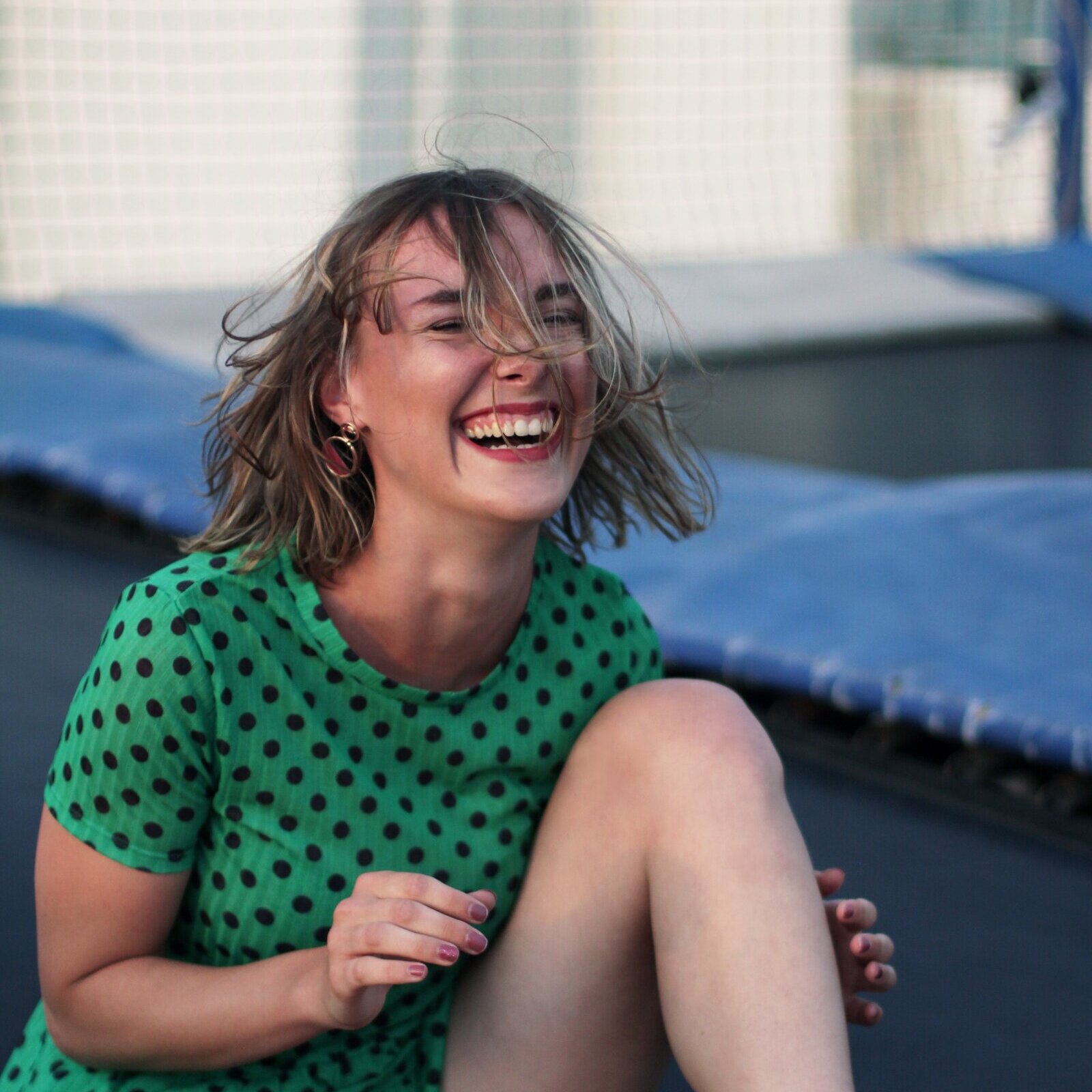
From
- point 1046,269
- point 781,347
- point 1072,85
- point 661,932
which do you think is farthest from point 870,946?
point 1072,85

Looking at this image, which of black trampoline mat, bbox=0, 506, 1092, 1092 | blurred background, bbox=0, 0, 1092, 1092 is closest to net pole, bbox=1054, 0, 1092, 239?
blurred background, bbox=0, 0, 1092, 1092

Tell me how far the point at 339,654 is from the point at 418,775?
0.27 feet

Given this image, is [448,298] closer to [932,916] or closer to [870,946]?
[870,946]

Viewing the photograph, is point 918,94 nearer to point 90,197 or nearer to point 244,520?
point 90,197

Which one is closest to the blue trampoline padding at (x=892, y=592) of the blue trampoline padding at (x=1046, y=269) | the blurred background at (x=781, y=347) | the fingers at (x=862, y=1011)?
the blurred background at (x=781, y=347)

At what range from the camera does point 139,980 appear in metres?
0.76

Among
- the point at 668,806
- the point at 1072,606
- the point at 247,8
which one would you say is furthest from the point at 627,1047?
the point at 247,8

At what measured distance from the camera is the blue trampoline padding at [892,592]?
1.45 metres

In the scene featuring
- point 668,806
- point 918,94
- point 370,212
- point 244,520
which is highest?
point 918,94

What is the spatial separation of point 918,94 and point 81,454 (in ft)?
14.5

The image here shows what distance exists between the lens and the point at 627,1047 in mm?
857

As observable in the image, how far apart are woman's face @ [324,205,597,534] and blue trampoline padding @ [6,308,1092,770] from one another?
76 cm

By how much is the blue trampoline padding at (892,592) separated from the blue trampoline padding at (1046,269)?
2.17 metres

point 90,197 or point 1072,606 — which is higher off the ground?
point 90,197
